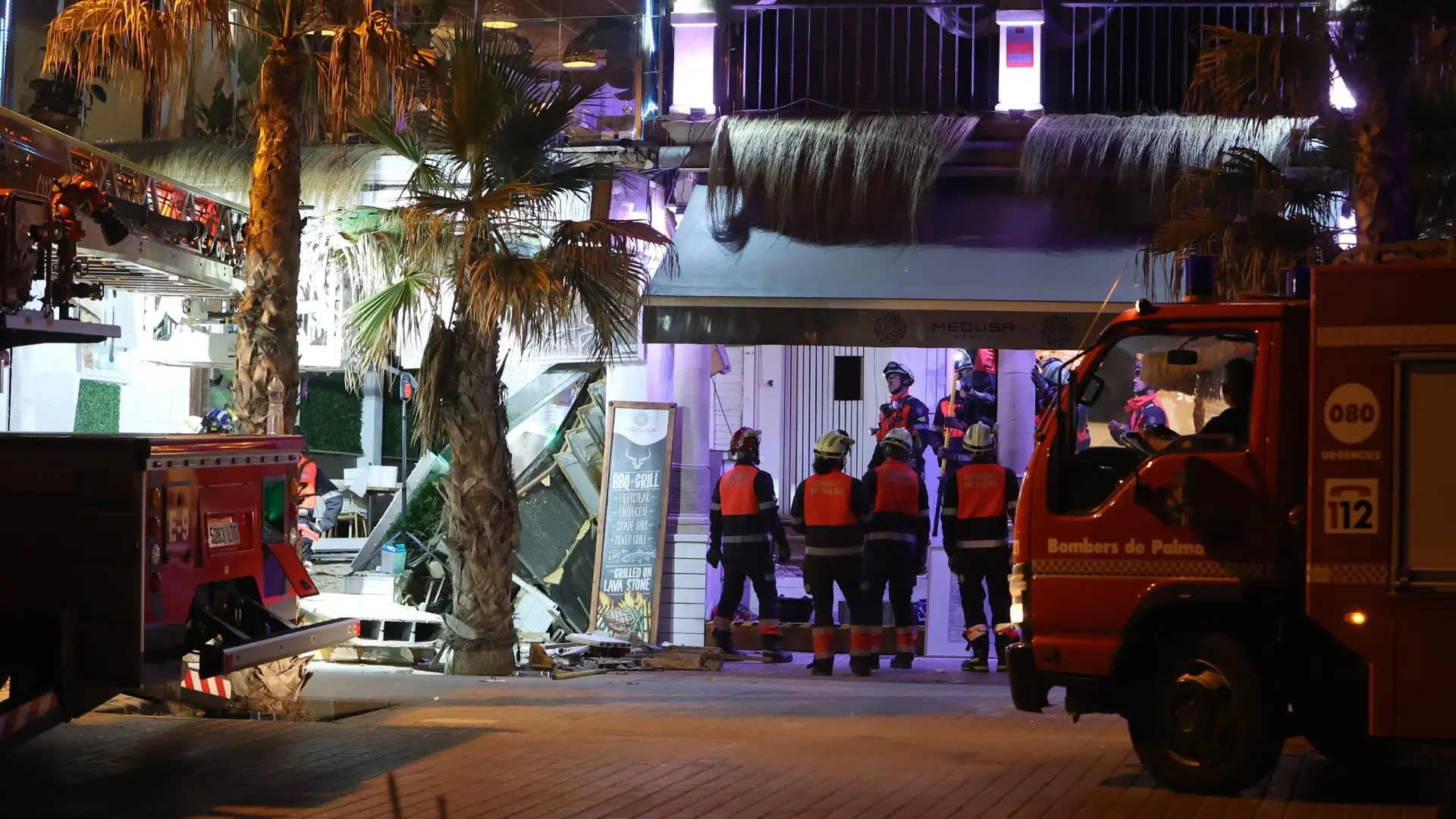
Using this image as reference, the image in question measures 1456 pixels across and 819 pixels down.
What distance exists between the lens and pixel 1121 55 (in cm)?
1617

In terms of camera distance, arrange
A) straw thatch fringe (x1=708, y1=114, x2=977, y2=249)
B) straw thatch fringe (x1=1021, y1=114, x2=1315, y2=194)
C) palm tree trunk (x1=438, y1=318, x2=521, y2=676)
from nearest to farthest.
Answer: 1. palm tree trunk (x1=438, y1=318, x2=521, y2=676)
2. straw thatch fringe (x1=1021, y1=114, x2=1315, y2=194)
3. straw thatch fringe (x1=708, y1=114, x2=977, y2=249)

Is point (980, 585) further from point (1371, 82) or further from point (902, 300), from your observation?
point (1371, 82)

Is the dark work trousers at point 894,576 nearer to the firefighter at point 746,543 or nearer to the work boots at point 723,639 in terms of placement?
the firefighter at point 746,543

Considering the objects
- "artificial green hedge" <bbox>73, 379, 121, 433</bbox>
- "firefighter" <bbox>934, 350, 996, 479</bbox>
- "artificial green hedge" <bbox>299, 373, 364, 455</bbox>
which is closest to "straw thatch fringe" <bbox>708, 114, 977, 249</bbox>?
"firefighter" <bbox>934, 350, 996, 479</bbox>

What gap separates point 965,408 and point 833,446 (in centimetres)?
314

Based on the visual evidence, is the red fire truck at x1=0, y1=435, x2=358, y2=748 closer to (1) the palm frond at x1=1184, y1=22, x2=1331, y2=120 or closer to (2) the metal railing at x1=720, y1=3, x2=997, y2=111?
(1) the palm frond at x1=1184, y1=22, x2=1331, y2=120

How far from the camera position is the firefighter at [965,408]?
56.7ft

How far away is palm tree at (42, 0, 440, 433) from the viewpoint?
34.2 ft

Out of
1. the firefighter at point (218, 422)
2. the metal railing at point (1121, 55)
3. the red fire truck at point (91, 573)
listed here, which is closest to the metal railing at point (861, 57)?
the metal railing at point (1121, 55)

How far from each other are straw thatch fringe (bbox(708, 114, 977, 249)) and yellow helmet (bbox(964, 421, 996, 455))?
6.15 feet

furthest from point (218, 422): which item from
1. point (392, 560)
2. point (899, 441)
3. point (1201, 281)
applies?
point (1201, 281)

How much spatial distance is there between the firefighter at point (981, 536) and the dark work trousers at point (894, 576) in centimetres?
40

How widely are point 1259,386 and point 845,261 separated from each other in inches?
272

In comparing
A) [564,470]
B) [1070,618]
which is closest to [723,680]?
[564,470]
